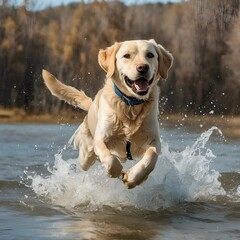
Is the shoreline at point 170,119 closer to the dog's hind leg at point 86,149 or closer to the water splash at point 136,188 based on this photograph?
the water splash at point 136,188

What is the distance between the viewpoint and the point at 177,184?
6.53 metres

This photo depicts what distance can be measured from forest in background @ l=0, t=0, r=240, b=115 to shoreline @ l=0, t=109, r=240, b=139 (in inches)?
12.8

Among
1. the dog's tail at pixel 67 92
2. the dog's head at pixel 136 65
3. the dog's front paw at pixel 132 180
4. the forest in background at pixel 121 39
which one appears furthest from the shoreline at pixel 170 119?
the dog's front paw at pixel 132 180

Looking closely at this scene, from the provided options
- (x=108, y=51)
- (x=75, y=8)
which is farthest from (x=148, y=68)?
(x=75, y=8)

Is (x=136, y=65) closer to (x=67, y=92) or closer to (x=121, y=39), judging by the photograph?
(x=67, y=92)

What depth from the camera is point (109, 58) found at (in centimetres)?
594

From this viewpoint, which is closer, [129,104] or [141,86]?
[141,86]

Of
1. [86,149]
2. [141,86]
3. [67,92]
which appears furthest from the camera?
[67,92]

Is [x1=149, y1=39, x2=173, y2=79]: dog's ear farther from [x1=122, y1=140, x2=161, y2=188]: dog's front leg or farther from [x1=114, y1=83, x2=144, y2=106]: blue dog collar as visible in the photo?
[x1=122, y1=140, x2=161, y2=188]: dog's front leg

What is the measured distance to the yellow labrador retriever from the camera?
5.57 metres

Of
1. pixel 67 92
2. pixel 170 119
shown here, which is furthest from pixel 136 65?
pixel 170 119

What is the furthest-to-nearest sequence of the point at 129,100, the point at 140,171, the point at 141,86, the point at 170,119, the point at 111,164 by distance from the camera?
the point at 170,119 < the point at 129,100 < the point at 141,86 < the point at 111,164 < the point at 140,171

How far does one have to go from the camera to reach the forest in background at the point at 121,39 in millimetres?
22188

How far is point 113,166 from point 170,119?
13.9 meters
